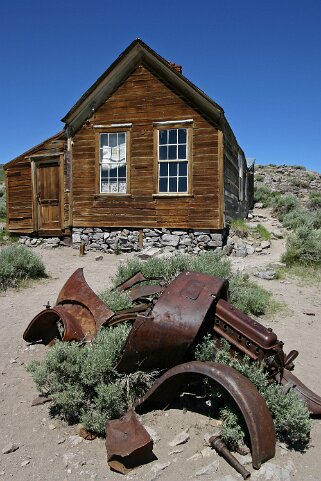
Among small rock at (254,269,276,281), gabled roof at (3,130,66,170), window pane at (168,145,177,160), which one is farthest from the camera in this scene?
gabled roof at (3,130,66,170)

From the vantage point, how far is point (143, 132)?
40.1 feet

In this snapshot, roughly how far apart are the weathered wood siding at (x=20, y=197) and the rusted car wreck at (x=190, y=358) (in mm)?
10738

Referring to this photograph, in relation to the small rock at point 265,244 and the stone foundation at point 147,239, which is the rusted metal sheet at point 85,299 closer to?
the stone foundation at point 147,239

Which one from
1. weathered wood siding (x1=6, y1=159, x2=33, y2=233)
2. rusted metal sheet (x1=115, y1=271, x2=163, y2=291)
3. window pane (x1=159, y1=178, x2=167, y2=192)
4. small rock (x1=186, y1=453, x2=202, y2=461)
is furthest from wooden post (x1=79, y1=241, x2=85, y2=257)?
small rock (x1=186, y1=453, x2=202, y2=461)

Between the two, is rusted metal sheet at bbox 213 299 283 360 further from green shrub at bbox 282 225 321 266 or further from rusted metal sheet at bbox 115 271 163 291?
green shrub at bbox 282 225 321 266

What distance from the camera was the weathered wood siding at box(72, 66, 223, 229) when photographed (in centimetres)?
1177

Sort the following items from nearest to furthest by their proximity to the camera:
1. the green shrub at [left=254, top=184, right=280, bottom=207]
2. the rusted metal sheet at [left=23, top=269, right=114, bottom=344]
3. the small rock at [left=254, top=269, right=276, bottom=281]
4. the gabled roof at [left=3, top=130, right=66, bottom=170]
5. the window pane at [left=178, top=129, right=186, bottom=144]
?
the rusted metal sheet at [left=23, top=269, right=114, bottom=344], the small rock at [left=254, top=269, right=276, bottom=281], the window pane at [left=178, top=129, right=186, bottom=144], the gabled roof at [left=3, top=130, right=66, bottom=170], the green shrub at [left=254, top=184, right=280, bottom=207]

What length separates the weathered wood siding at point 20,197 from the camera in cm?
1388

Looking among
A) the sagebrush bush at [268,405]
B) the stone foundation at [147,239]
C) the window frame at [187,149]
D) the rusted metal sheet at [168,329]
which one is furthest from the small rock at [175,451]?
the window frame at [187,149]

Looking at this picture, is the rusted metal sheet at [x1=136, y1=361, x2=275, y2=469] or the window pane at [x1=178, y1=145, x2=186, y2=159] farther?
the window pane at [x1=178, y1=145, x2=186, y2=159]

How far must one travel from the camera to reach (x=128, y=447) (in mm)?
2916

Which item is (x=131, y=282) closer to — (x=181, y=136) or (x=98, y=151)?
(x=181, y=136)

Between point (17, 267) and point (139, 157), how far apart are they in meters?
5.37

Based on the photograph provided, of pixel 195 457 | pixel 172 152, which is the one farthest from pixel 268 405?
pixel 172 152
